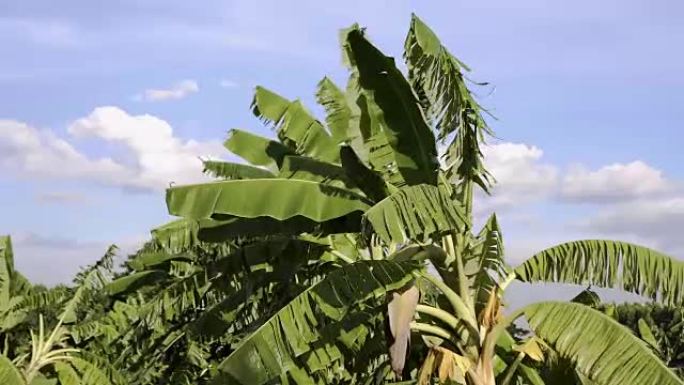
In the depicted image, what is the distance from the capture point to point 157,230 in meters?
9.93

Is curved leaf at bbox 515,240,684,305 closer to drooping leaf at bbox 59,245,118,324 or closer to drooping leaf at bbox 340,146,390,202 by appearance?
drooping leaf at bbox 340,146,390,202

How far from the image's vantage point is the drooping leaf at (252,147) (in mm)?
10562

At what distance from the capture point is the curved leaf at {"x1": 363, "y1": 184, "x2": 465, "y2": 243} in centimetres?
622

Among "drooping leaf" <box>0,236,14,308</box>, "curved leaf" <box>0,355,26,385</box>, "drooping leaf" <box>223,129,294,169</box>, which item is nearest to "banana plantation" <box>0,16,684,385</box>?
"drooping leaf" <box>223,129,294,169</box>

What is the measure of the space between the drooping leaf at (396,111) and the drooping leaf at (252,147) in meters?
3.12

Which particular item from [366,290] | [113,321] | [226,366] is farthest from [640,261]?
[113,321]

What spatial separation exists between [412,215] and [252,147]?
4648 millimetres

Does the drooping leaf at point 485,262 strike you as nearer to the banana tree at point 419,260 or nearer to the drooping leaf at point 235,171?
the banana tree at point 419,260

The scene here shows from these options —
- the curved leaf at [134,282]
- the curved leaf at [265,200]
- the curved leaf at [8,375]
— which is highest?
the curved leaf at [134,282]

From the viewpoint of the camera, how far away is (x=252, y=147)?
1066 cm

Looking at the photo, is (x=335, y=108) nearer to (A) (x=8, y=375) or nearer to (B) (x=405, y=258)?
→ (B) (x=405, y=258)

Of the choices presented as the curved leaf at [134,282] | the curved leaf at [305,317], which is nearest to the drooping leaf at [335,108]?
the curved leaf at [305,317]

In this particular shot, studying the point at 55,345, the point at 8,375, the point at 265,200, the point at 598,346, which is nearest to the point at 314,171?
the point at 265,200

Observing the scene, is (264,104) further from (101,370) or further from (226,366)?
(101,370)
